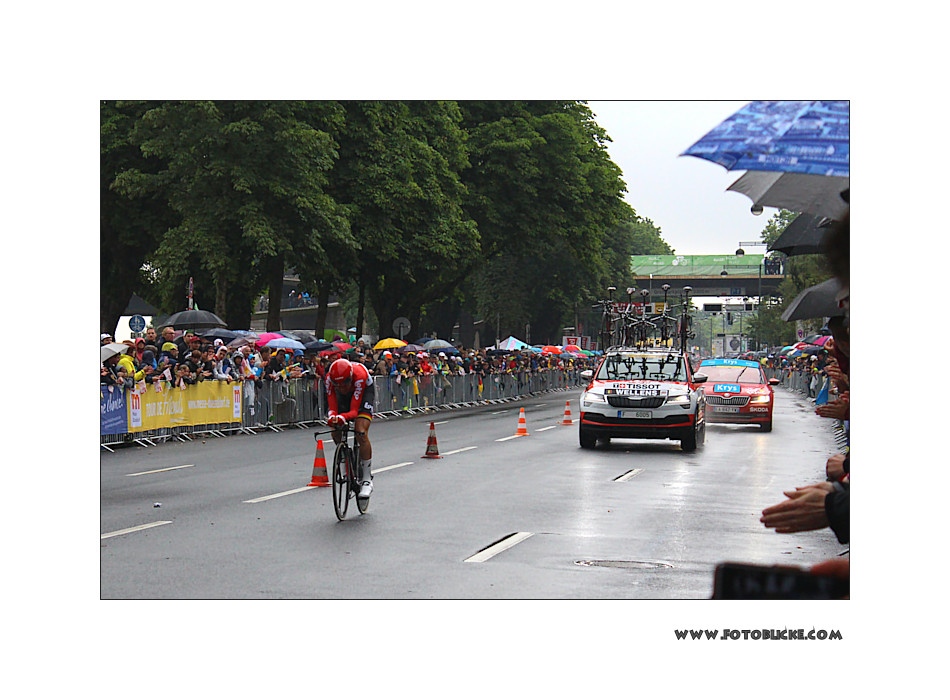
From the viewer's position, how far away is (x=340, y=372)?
38.6ft

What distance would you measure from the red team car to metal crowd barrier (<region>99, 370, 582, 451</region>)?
324 inches

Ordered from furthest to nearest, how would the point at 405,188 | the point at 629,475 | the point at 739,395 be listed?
the point at 405,188 < the point at 739,395 < the point at 629,475

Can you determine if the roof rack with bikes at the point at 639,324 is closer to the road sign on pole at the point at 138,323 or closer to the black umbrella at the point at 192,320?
the road sign on pole at the point at 138,323

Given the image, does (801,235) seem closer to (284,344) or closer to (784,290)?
(284,344)

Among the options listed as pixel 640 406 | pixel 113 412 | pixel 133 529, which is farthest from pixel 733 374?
pixel 133 529

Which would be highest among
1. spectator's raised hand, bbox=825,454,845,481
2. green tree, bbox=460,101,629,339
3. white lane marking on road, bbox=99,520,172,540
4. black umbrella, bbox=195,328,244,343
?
green tree, bbox=460,101,629,339

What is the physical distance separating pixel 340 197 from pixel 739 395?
11862 millimetres

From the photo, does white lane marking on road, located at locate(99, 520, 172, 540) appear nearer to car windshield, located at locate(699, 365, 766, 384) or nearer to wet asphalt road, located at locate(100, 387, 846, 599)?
wet asphalt road, located at locate(100, 387, 846, 599)

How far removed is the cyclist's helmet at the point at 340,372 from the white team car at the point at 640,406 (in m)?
9.35

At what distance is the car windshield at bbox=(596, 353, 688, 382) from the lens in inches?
834

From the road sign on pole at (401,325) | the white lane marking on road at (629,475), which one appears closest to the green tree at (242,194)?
the white lane marking on road at (629,475)

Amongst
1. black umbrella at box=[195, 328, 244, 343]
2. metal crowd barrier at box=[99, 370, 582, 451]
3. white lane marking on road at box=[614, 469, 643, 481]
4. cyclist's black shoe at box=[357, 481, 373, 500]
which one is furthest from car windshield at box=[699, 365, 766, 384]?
cyclist's black shoe at box=[357, 481, 373, 500]

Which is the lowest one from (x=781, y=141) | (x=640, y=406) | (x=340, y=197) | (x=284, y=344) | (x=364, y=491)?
(x=364, y=491)
